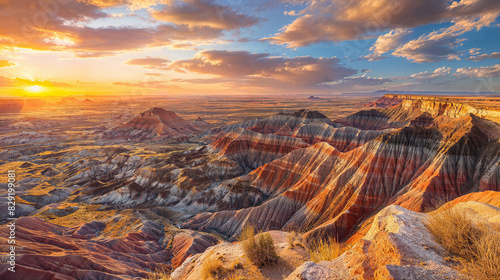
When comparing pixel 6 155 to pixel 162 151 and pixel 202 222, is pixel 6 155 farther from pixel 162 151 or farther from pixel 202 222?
pixel 202 222

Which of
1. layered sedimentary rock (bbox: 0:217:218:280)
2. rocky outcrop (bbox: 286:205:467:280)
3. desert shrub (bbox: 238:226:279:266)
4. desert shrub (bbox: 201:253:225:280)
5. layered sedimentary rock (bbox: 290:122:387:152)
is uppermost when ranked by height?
rocky outcrop (bbox: 286:205:467:280)

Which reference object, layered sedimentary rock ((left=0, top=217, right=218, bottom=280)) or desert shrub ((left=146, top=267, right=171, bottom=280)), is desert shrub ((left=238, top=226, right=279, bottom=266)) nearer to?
desert shrub ((left=146, top=267, right=171, bottom=280))

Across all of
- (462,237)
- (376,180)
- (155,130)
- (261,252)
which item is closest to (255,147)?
(376,180)

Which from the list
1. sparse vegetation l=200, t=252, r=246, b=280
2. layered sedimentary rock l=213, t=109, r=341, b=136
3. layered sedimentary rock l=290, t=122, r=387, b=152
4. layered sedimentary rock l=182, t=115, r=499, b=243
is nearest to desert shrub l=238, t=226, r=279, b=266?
sparse vegetation l=200, t=252, r=246, b=280

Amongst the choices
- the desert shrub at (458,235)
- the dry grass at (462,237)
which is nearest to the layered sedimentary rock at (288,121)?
the dry grass at (462,237)

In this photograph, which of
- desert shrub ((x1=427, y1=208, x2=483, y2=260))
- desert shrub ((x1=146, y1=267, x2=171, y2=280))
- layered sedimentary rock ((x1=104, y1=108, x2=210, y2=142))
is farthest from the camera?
layered sedimentary rock ((x1=104, y1=108, x2=210, y2=142))

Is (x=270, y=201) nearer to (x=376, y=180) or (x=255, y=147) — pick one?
(x=376, y=180)

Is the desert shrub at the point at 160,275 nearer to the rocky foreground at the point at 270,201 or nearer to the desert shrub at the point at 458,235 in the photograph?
the rocky foreground at the point at 270,201
